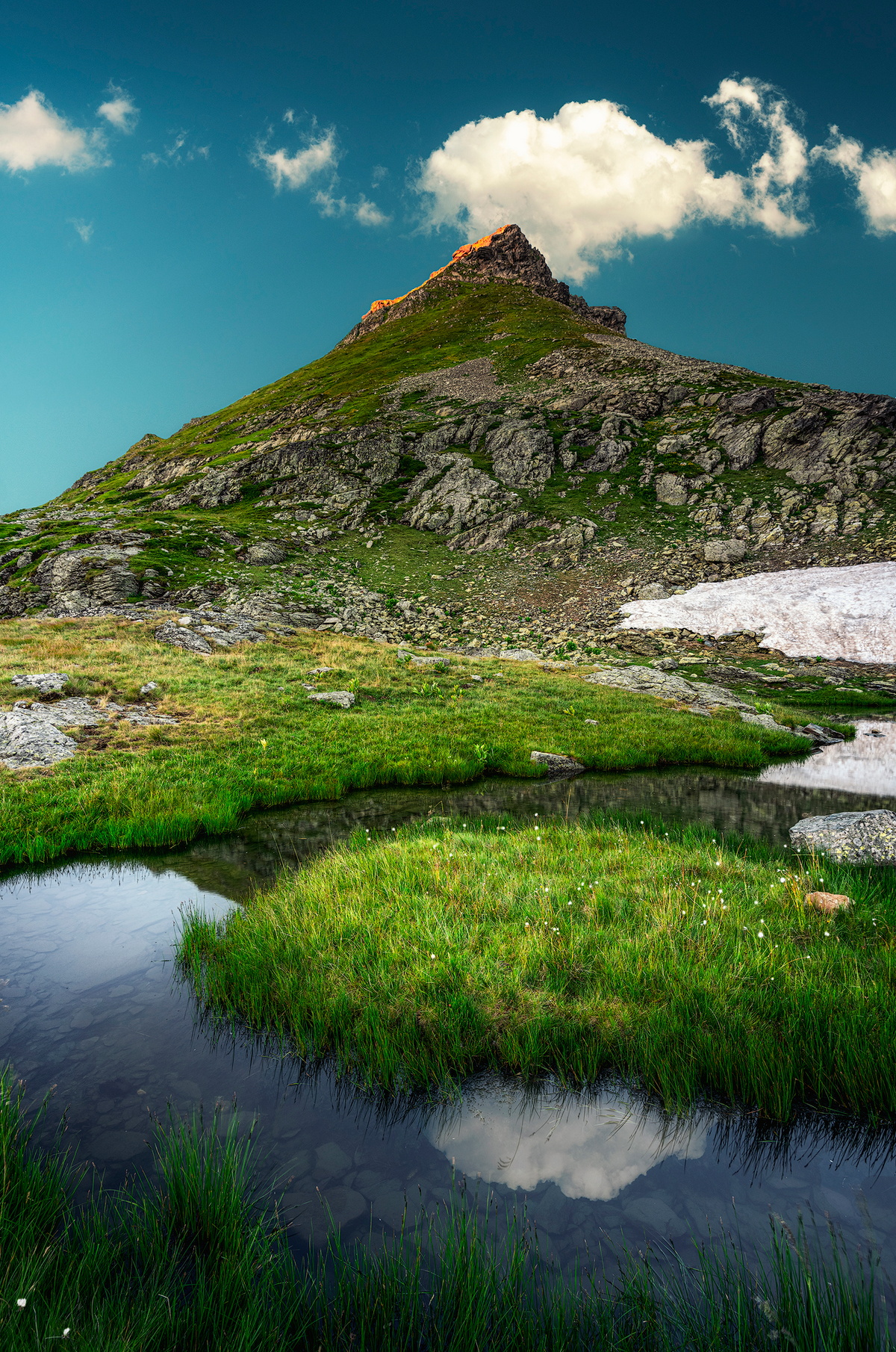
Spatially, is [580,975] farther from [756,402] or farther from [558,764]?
[756,402]

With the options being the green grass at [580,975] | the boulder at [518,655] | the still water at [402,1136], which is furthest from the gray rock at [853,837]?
the boulder at [518,655]

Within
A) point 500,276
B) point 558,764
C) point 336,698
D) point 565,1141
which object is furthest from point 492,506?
point 500,276

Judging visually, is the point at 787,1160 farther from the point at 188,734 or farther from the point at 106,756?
the point at 188,734

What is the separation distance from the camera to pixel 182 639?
97.8 ft

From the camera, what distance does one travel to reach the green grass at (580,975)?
16.1 feet

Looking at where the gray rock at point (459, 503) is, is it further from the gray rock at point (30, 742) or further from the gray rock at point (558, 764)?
the gray rock at point (30, 742)

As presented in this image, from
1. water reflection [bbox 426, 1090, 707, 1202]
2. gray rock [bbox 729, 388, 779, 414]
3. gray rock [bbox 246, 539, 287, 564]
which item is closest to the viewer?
water reflection [bbox 426, 1090, 707, 1202]

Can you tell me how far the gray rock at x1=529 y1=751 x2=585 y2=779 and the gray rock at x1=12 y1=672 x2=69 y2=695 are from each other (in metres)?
16.7

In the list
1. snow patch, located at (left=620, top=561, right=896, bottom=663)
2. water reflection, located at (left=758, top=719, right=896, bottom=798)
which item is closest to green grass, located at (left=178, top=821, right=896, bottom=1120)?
water reflection, located at (left=758, top=719, right=896, bottom=798)

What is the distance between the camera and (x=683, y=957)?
6.33m

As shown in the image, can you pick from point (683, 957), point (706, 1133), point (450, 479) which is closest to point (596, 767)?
point (683, 957)

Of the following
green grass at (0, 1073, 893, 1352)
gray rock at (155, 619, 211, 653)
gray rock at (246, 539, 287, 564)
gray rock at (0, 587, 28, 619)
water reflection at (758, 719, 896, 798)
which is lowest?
water reflection at (758, 719, 896, 798)

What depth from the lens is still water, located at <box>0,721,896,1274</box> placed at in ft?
12.2

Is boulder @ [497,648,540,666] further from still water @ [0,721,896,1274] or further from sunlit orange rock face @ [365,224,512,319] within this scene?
sunlit orange rock face @ [365,224,512,319]
